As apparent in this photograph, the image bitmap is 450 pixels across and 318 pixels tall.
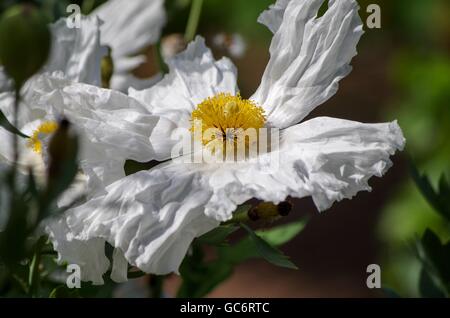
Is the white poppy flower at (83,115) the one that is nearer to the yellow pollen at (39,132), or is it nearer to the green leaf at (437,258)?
the yellow pollen at (39,132)

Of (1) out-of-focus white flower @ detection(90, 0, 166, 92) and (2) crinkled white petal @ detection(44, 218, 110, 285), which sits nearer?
(2) crinkled white petal @ detection(44, 218, 110, 285)

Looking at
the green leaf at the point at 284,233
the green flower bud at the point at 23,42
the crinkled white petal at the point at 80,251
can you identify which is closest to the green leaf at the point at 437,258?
the green leaf at the point at 284,233

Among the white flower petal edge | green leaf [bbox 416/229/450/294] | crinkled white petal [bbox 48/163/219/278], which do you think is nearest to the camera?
crinkled white petal [bbox 48/163/219/278]

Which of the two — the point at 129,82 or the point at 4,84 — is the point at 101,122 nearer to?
the point at 4,84

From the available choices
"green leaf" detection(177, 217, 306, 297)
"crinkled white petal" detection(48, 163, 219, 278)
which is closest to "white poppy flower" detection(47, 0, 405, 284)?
"crinkled white petal" detection(48, 163, 219, 278)

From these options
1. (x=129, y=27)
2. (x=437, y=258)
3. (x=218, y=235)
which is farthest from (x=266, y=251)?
(x=129, y=27)

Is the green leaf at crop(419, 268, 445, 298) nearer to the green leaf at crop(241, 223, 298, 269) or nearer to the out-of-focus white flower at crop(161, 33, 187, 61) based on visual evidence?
the green leaf at crop(241, 223, 298, 269)
